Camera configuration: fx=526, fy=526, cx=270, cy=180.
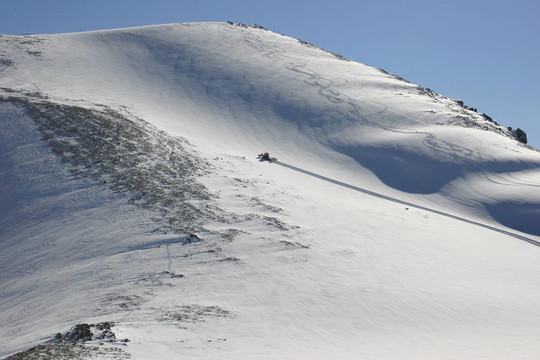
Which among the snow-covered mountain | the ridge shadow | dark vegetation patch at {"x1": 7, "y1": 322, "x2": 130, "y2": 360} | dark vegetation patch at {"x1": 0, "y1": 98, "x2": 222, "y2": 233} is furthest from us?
the ridge shadow

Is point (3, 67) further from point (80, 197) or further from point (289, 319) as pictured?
point (289, 319)

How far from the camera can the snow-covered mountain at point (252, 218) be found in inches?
470

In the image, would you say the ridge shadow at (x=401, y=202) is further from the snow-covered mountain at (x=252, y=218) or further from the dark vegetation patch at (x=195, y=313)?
the dark vegetation patch at (x=195, y=313)

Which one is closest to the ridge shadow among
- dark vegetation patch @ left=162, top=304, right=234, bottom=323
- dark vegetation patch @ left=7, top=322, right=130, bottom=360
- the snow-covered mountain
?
the snow-covered mountain

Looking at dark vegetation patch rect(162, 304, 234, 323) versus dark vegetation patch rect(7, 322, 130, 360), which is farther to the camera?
dark vegetation patch rect(162, 304, 234, 323)

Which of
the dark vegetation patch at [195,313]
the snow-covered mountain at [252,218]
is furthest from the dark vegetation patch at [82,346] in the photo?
the dark vegetation patch at [195,313]

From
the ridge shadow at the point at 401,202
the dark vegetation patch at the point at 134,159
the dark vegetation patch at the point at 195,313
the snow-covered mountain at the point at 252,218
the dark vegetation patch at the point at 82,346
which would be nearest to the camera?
the dark vegetation patch at the point at 82,346

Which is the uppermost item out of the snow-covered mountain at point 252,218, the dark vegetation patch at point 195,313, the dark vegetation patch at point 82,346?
the snow-covered mountain at point 252,218

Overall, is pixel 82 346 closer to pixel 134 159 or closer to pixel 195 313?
pixel 195 313

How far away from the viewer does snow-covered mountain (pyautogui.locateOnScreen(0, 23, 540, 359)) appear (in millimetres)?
11938

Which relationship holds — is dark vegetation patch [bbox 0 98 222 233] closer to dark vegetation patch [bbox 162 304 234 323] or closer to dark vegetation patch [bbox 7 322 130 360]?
dark vegetation patch [bbox 162 304 234 323]

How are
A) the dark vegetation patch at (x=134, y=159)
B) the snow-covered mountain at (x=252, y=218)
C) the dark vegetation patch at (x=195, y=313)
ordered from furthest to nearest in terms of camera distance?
the dark vegetation patch at (x=134, y=159), the snow-covered mountain at (x=252, y=218), the dark vegetation patch at (x=195, y=313)

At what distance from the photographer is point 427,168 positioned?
29.6 m

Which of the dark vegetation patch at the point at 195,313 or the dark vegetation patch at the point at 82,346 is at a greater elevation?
the dark vegetation patch at the point at 195,313
